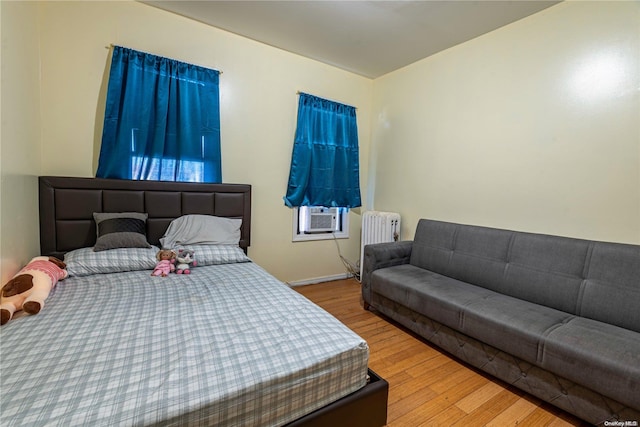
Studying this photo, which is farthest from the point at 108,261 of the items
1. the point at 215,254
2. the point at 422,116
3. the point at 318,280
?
the point at 422,116

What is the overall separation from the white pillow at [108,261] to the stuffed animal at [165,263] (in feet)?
0.16

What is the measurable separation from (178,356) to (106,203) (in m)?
1.92

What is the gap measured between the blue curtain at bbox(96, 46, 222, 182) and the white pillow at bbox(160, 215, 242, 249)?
431 mm

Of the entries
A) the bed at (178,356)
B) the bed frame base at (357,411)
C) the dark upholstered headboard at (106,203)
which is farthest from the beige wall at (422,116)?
the bed frame base at (357,411)

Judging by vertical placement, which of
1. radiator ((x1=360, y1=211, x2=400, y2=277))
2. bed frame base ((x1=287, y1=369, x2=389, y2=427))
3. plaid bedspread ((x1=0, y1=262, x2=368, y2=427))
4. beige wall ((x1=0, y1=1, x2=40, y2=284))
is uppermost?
beige wall ((x1=0, y1=1, x2=40, y2=284))

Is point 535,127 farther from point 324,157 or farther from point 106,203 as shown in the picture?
point 106,203

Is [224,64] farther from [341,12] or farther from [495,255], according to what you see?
[495,255]

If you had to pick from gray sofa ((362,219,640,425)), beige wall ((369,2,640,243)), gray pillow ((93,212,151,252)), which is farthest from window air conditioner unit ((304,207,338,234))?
gray pillow ((93,212,151,252))

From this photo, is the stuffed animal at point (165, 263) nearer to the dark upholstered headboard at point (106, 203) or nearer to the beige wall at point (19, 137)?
the dark upholstered headboard at point (106, 203)

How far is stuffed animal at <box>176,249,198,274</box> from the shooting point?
2.18 meters

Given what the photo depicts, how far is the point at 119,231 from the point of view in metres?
2.27

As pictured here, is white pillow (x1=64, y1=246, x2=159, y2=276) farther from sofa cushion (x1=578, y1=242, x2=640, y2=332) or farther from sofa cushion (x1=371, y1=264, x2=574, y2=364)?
sofa cushion (x1=578, y1=242, x2=640, y2=332)

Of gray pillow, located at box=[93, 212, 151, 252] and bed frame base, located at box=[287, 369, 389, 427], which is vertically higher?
gray pillow, located at box=[93, 212, 151, 252]

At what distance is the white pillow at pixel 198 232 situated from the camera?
2.53m
